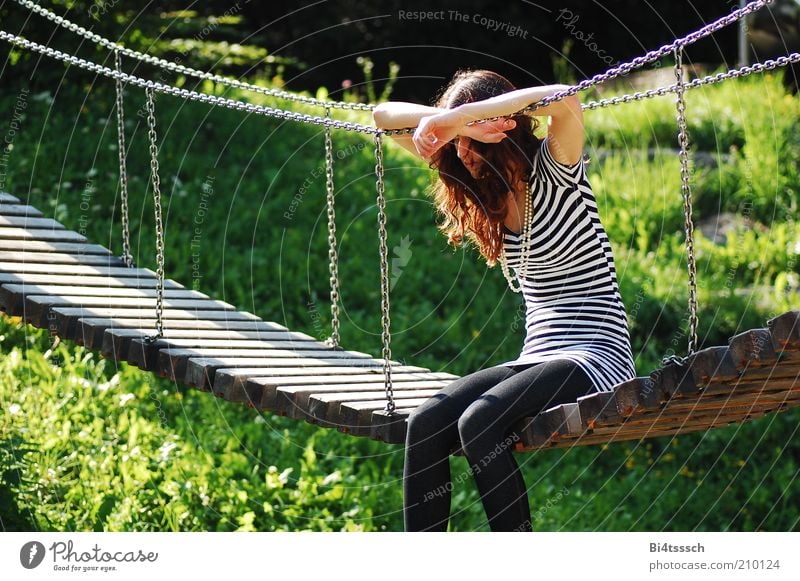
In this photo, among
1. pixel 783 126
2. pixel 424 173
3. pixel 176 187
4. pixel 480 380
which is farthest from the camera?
pixel 783 126

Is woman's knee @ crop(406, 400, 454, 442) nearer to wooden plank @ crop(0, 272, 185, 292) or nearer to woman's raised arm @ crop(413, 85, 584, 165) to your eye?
woman's raised arm @ crop(413, 85, 584, 165)

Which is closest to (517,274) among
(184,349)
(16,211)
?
(184,349)

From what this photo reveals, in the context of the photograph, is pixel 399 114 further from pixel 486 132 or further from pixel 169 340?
pixel 169 340

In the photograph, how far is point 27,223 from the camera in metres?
4.00

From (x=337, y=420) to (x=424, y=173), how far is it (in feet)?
13.3

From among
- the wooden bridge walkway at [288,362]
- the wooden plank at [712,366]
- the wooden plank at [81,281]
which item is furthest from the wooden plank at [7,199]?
the wooden plank at [712,366]

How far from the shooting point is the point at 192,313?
3699 mm

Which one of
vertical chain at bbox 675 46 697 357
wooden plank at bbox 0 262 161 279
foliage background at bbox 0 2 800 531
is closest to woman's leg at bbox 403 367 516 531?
vertical chain at bbox 675 46 697 357

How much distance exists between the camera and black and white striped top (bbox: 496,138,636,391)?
9.41 ft

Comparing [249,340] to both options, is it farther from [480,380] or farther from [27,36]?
[27,36]

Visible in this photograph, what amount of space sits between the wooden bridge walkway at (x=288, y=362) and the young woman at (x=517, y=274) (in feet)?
0.39

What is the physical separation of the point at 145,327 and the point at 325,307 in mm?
2419
